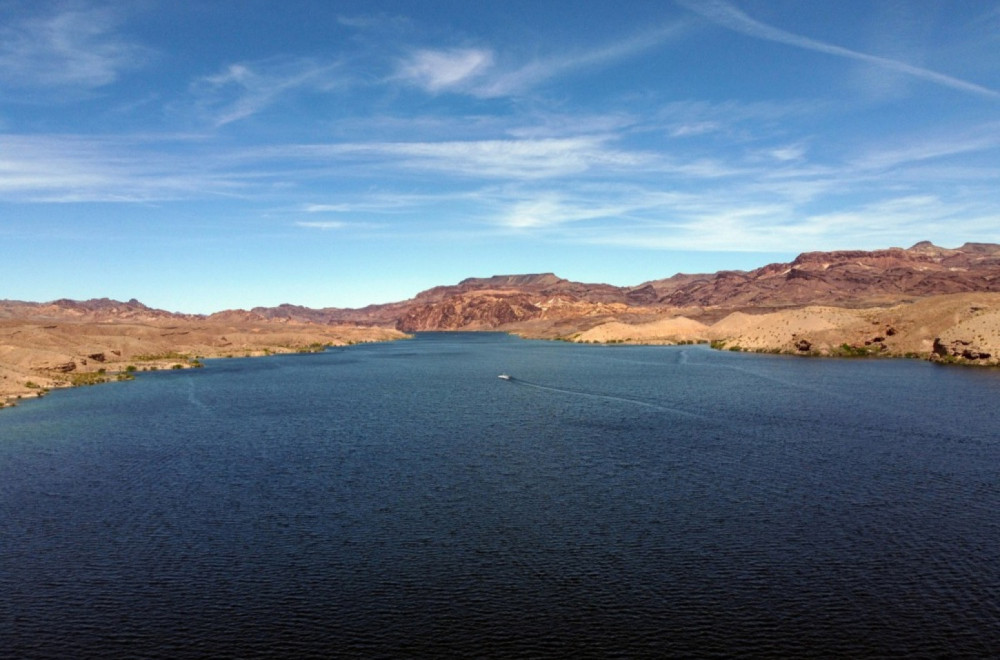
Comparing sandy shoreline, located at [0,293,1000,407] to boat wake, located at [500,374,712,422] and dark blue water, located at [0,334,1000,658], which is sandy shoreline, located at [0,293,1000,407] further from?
boat wake, located at [500,374,712,422]

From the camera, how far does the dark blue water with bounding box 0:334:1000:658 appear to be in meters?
19.8

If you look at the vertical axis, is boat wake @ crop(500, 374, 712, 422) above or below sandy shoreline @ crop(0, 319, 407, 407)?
below

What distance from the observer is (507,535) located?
1101 inches

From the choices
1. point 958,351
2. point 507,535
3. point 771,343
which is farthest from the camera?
point 771,343

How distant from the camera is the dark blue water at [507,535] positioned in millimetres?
19844

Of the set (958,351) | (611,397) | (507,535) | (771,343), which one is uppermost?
(771,343)

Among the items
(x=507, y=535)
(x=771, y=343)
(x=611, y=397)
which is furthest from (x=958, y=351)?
(x=507, y=535)

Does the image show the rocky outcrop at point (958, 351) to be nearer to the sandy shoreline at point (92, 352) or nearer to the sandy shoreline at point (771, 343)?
the sandy shoreline at point (771, 343)

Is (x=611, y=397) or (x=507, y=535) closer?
(x=507, y=535)

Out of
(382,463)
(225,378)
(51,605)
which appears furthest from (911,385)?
(225,378)

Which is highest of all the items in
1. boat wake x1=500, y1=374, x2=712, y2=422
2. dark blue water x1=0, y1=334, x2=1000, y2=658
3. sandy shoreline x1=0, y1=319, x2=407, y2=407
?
sandy shoreline x1=0, y1=319, x2=407, y2=407

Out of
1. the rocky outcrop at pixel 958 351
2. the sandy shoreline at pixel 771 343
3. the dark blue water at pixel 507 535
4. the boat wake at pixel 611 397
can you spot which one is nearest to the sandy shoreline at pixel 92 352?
the sandy shoreline at pixel 771 343

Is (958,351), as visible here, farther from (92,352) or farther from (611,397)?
(92,352)

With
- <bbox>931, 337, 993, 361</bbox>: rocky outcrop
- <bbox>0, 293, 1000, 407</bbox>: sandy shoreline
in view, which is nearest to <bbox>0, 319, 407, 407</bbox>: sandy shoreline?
<bbox>0, 293, 1000, 407</bbox>: sandy shoreline
